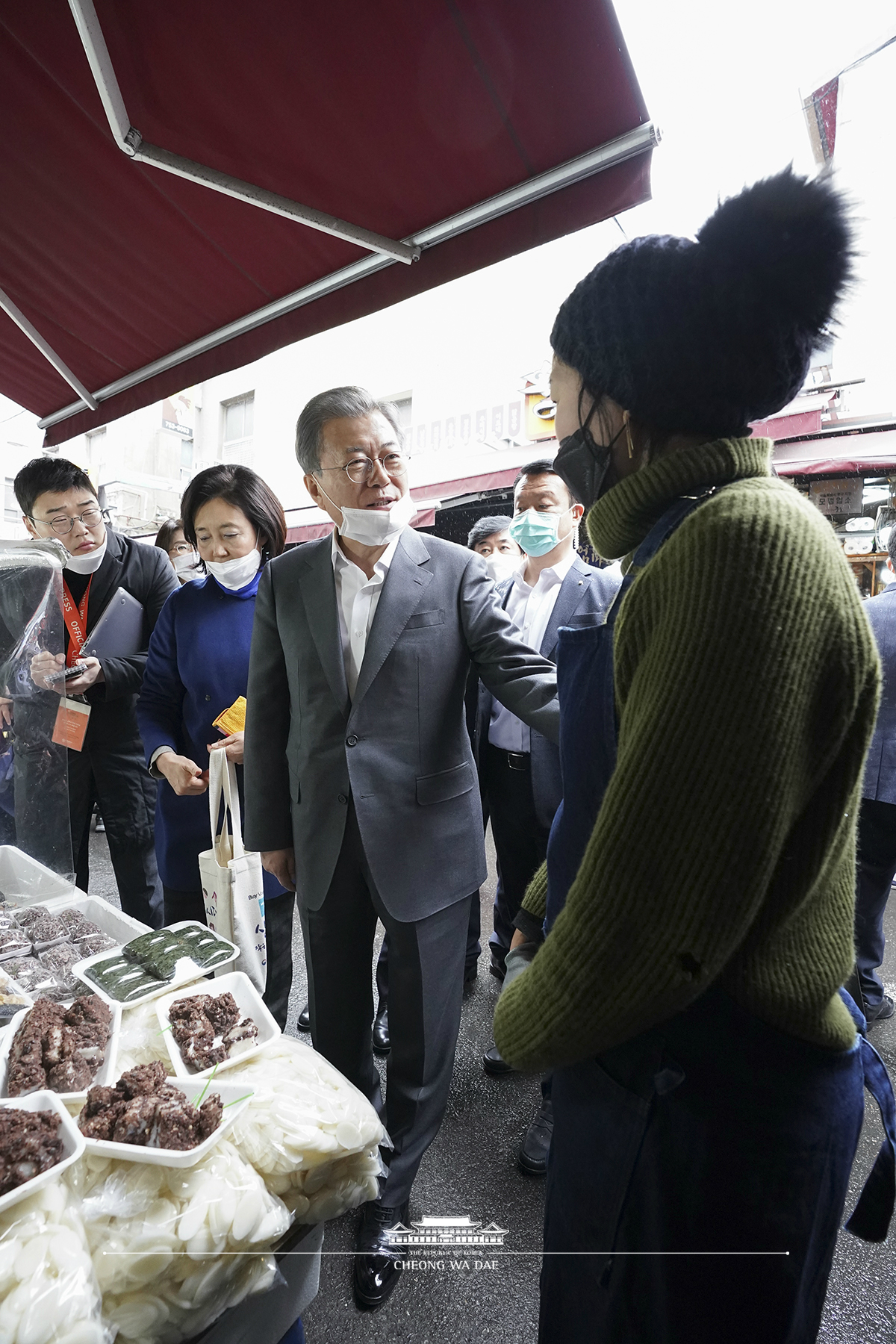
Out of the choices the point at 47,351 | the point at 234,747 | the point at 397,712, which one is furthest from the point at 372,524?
the point at 47,351

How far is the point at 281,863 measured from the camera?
1.96m

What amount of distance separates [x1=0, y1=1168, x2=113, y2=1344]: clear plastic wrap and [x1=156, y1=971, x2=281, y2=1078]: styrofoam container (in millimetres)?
252

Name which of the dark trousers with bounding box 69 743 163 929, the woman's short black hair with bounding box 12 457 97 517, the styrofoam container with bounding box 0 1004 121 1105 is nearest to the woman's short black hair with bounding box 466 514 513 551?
the woman's short black hair with bounding box 12 457 97 517

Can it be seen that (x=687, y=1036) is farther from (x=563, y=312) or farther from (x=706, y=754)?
(x=563, y=312)

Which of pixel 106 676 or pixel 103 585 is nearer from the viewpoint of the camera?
pixel 106 676

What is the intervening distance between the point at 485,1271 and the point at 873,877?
7.08 feet

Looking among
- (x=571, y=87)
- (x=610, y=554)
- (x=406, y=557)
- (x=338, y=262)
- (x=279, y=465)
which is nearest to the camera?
(x=610, y=554)

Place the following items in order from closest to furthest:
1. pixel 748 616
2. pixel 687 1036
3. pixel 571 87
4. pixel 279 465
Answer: pixel 748 616 < pixel 687 1036 < pixel 571 87 < pixel 279 465

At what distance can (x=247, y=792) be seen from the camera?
1.94 meters

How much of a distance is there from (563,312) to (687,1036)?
3.22ft

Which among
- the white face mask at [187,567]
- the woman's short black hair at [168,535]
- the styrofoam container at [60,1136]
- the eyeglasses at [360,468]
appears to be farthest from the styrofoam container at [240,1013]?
the woman's short black hair at [168,535]

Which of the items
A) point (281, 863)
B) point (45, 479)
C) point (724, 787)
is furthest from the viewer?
point (45, 479)

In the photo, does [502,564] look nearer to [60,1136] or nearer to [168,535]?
[168,535]

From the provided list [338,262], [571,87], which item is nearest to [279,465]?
[338,262]
